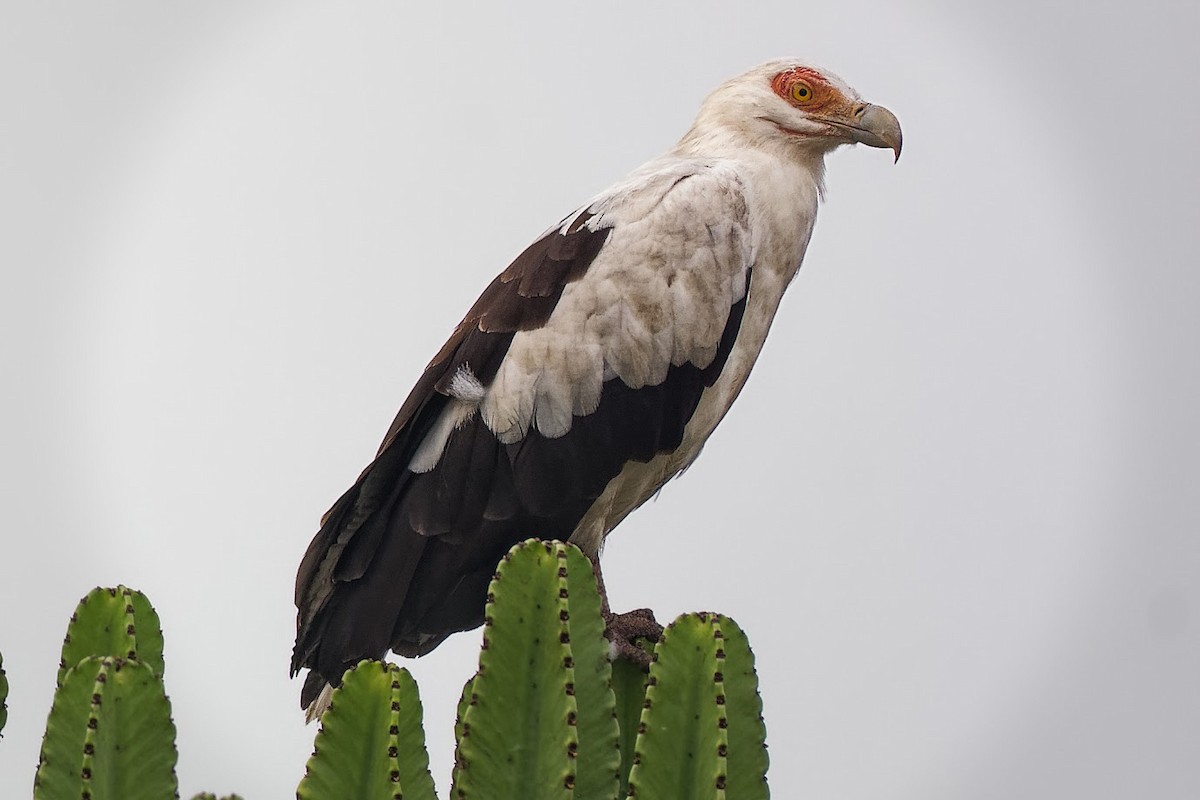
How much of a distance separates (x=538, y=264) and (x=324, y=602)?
1444 millimetres

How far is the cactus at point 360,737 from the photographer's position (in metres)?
2.96

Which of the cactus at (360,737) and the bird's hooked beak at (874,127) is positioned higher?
the bird's hooked beak at (874,127)

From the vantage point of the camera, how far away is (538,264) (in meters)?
4.80

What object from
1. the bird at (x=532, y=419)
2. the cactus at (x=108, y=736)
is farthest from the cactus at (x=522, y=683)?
the bird at (x=532, y=419)

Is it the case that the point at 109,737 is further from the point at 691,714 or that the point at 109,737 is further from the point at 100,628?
the point at 691,714

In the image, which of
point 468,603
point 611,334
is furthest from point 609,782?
point 611,334

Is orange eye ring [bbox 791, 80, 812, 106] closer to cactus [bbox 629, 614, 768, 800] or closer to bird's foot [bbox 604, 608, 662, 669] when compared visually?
bird's foot [bbox 604, 608, 662, 669]

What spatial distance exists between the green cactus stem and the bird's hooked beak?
11.8 feet

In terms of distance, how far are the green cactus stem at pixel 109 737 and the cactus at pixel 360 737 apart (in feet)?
1.09

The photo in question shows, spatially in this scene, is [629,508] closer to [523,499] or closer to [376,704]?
[523,499]

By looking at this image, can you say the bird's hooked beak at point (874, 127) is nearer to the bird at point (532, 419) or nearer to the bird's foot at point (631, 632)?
the bird at point (532, 419)

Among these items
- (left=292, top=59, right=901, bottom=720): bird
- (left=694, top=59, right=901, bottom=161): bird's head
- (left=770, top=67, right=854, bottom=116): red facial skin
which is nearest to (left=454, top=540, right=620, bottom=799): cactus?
(left=292, top=59, right=901, bottom=720): bird

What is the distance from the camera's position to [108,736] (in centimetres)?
286

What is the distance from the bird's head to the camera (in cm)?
535
